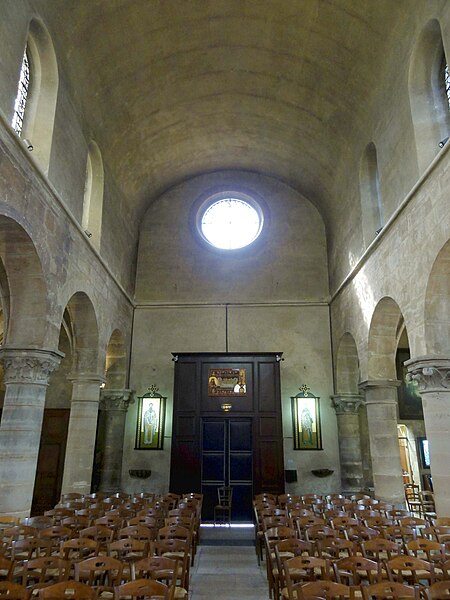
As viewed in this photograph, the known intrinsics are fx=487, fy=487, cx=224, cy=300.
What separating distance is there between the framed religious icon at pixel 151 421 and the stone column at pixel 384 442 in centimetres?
716

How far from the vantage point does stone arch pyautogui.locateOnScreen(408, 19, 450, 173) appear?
9.66m

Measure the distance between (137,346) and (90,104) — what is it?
339 inches

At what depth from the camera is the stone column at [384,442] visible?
11991 millimetres

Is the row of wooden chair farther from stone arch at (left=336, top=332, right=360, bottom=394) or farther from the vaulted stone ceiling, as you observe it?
stone arch at (left=336, top=332, right=360, bottom=394)

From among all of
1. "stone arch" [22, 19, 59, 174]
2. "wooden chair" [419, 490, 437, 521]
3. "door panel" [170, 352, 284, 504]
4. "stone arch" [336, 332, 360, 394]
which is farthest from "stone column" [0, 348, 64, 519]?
"wooden chair" [419, 490, 437, 521]

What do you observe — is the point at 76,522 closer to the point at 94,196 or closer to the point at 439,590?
the point at 439,590

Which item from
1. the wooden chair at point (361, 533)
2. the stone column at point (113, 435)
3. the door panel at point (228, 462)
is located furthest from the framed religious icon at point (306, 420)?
the wooden chair at point (361, 533)

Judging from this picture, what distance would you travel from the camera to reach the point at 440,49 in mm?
9688

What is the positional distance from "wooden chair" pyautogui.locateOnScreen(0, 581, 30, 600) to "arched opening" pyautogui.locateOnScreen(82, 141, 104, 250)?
1012 centimetres

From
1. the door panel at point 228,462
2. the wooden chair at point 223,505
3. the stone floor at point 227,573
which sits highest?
the door panel at point 228,462

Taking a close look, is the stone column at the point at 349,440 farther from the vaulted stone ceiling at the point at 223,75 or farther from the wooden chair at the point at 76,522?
the wooden chair at the point at 76,522

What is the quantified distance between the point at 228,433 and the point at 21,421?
294 inches

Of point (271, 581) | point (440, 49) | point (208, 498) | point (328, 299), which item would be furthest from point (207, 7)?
point (208, 498)

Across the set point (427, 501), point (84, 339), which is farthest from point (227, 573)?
point (427, 501)
